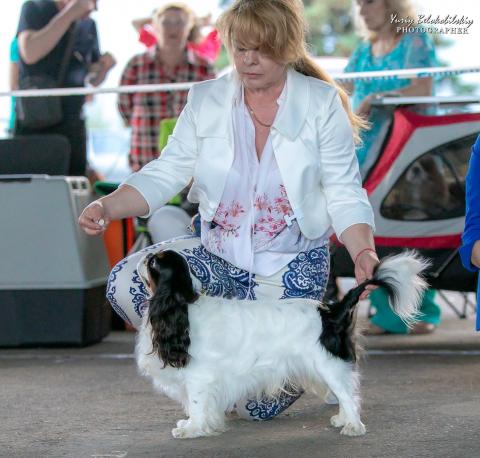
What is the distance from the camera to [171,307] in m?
3.01

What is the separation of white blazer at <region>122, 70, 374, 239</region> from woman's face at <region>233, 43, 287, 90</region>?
0.26ft

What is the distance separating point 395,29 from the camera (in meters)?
5.55

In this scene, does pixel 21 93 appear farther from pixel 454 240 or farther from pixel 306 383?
pixel 306 383

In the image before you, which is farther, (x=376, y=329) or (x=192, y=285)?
(x=376, y=329)

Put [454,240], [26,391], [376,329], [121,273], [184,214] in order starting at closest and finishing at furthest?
1. [121,273]
2. [26,391]
3. [454,240]
4. [184,214]
5. [376,329]

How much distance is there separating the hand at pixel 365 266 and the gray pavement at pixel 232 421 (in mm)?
455

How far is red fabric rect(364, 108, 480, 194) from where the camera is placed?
16.0ft

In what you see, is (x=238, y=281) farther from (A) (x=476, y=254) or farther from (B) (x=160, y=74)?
(B) (x=160, y=74)

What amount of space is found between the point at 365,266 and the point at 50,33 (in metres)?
3.37

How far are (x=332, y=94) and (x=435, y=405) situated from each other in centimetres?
114

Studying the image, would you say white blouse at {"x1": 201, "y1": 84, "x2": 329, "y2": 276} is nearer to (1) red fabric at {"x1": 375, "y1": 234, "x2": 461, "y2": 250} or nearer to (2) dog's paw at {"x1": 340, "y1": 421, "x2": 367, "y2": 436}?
(2) dog's paw at {"x1": 340, "y1": 421, "x2": 367, "y2": 436}

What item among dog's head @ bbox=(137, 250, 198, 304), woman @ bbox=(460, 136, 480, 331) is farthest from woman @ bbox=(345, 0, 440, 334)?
dog's head @ bbox=(137, 250, 198, 304)

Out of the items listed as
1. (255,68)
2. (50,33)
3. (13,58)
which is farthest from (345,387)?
(13,58)

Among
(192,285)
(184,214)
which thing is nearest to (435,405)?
(192,285)
